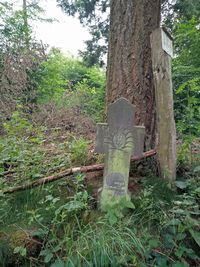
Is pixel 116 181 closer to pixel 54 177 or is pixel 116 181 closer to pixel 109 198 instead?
pixel 109 198

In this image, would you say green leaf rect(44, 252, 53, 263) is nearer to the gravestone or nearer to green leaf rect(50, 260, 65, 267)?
green leaf rect(50, 260, 65, 267)

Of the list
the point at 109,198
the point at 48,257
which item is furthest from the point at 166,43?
the point at 48,257

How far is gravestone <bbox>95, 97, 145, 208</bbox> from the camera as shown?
2.24 metres

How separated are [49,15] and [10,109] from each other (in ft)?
24.3

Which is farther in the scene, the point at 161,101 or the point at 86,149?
the point at 86,149

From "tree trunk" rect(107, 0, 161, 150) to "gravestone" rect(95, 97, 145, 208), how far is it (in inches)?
19.6

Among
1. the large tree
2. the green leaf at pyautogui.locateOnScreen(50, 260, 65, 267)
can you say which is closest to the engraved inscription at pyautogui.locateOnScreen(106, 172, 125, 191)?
the large tree

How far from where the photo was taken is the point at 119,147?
2266 millimetres

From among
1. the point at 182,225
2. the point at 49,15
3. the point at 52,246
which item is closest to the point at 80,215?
the point at 52,246

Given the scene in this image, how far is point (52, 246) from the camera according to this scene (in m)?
1.92

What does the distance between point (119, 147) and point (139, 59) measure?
3.30ft

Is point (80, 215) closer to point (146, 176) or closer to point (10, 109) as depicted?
point (146, 176)

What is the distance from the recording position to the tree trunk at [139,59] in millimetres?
2732

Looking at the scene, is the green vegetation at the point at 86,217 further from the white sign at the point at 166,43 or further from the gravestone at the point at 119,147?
the white sign at the point at 166,43
